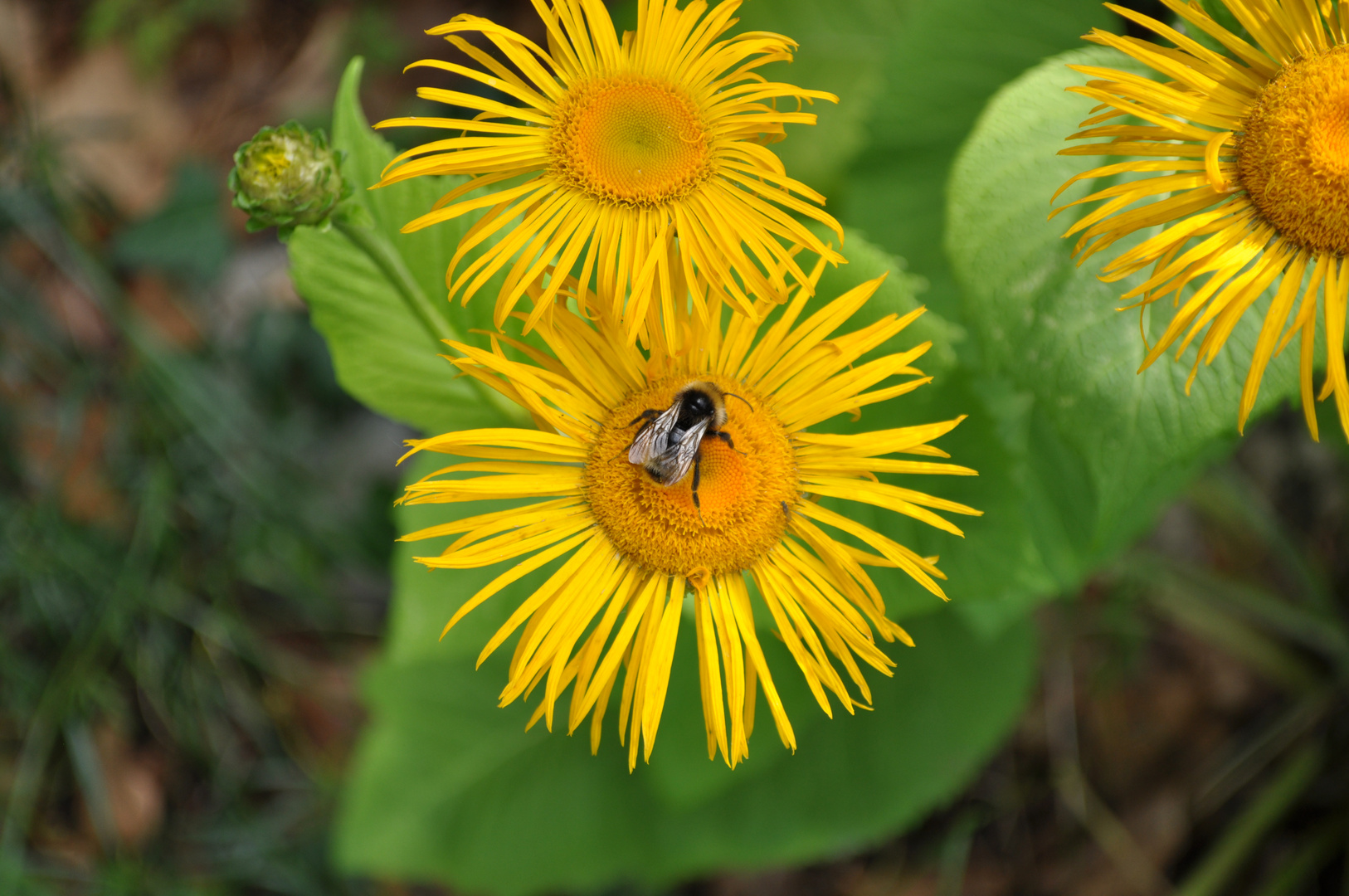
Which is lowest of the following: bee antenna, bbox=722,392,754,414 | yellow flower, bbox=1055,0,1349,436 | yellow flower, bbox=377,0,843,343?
bee antenna, bbox=722,392,754,414

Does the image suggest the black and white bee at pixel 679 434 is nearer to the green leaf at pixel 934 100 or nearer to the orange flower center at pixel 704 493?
the orange flower center at pixel 704 493

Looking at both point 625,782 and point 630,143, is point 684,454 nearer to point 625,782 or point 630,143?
point 630,143

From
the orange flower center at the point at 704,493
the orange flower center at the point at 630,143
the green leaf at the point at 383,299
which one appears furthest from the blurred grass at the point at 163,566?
the orange flower center at the point at 630,143

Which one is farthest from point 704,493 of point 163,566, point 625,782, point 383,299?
point 163,566

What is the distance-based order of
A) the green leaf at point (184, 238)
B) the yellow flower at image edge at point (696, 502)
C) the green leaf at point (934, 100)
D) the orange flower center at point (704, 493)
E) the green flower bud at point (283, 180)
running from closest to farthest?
1. the green flower bud at point (283, 180)
2. the yellow flower at image edge at point (696, 502)
3. the orange flower center at point (704, 493)
4. the green leaf at point (934, 100)
5. the green leaf at point (184, 238)

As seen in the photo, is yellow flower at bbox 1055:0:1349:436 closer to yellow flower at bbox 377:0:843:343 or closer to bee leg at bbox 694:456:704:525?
yellow flower at bbox 377:0:843:343

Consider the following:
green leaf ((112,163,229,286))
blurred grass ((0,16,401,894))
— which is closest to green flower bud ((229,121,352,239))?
blurred grass ((0,16,401,894))
